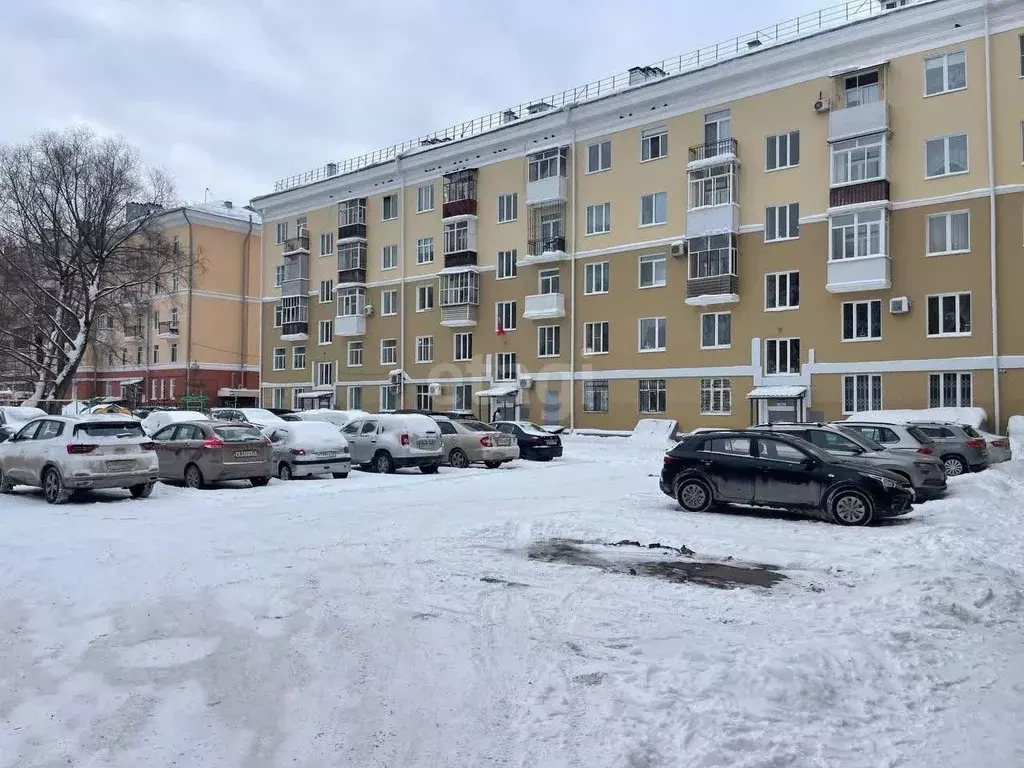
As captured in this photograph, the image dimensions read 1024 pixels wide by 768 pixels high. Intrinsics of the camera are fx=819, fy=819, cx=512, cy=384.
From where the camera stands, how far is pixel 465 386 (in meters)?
43.2

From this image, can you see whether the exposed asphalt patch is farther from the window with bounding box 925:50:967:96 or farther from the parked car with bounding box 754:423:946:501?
the window with bounding box 925:50:967:96

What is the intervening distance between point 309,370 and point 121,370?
766 inches

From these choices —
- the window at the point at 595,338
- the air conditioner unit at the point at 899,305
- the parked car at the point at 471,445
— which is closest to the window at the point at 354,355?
the window at the point at 595,338

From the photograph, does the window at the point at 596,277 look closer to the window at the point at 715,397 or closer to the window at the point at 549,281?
the window at the point at 549,281

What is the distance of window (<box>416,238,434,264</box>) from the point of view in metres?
45.3

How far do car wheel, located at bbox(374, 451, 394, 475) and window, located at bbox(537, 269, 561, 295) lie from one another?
2058cm

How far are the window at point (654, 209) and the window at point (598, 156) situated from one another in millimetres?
2692

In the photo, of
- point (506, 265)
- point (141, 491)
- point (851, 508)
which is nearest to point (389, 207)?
point (506, 265)

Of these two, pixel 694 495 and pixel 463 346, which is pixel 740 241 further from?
pixel 694 495

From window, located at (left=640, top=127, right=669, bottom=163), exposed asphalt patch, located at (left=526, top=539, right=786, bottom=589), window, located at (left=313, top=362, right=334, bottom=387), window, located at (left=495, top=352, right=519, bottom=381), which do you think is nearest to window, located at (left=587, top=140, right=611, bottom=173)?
window, located at (left=640, top=127, right=669, bottom=163)

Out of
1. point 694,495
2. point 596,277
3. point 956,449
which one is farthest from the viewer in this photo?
point 596,277

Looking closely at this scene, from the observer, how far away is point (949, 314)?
28.7m

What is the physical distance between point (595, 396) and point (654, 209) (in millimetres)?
8793

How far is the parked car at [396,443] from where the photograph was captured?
20047mm
